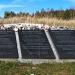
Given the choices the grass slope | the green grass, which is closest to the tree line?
the grass slope

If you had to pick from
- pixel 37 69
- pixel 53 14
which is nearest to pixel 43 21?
pixel 53 14

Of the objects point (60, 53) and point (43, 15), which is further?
point (43, 15)

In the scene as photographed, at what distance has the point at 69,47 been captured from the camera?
15.0 metres

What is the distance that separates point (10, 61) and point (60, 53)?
6.09 feet

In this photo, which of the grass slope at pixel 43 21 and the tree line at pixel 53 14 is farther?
the tree line at pixel 53 14

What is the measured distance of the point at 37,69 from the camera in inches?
496

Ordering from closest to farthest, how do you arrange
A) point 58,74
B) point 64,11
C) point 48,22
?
1. point 58,74
2. point 48,22
3. point 64,11

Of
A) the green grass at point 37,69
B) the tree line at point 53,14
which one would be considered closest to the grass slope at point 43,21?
the tree line at point 53,14

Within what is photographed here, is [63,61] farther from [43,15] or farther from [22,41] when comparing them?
[43,15]

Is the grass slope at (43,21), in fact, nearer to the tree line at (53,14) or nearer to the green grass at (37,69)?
the tree line at (53,14)

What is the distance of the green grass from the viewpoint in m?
12.2

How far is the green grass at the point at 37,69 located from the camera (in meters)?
12.2

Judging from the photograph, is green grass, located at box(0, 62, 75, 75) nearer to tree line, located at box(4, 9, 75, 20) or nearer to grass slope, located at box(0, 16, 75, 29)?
grass slope, located at box(0, 16, 75, 29)

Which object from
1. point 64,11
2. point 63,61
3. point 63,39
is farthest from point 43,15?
point 63,61
